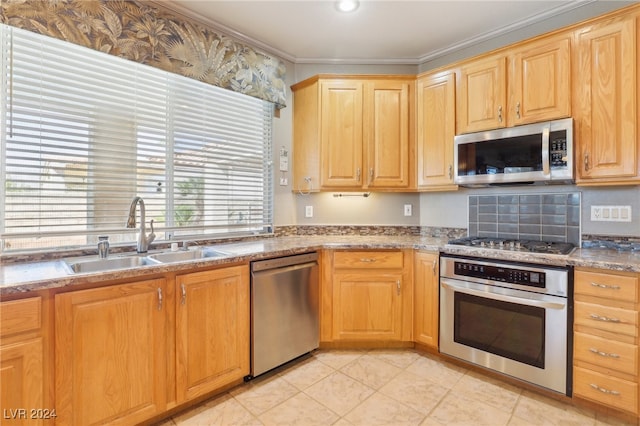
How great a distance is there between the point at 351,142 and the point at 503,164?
1.22 metres

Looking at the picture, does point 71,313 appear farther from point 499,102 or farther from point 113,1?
point 499,102

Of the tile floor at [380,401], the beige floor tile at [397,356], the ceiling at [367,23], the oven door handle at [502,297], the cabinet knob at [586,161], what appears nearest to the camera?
the tile floor at [380,401]

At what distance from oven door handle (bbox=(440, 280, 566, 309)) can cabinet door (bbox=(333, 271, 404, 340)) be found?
0.41 metres

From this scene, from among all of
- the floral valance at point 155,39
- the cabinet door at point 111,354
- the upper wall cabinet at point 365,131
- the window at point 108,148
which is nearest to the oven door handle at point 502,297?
the upper wall cabinet at point 365,131

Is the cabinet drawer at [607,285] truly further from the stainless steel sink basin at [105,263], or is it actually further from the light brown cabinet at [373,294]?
the stainless steel sink basin at [105,263]

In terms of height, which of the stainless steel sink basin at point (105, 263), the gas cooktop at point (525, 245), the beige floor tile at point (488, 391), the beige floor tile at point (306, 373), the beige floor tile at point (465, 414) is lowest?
the beige floor tile at point (306, 373)

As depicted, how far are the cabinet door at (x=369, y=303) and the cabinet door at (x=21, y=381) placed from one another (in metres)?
1.81

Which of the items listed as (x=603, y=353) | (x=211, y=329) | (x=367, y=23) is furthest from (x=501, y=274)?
(x=367, y=23)

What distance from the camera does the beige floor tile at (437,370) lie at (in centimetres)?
215

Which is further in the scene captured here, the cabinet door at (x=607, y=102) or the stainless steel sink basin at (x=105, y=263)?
the cabinet door at (x=607, y=102)

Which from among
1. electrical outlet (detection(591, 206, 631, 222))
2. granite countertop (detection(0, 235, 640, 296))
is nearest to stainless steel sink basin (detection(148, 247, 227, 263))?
granite countertop (detection(0, 235, 640, 296))

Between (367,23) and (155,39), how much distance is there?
1585mm

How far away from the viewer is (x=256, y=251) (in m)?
2.14

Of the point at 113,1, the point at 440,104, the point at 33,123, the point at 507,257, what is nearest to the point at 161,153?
the point at 33,123
